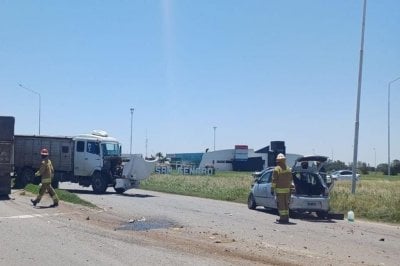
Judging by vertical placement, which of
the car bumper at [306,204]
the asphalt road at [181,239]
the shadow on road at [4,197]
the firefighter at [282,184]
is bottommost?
the shadow on road at [4,197]

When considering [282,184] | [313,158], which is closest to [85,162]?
[313,158]

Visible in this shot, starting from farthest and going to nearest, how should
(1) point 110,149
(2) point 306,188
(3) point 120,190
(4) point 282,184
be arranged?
1. (1) point 110,149
2. (3) point 120,190
3. (2) point 306,188
4. (4) point 282,184

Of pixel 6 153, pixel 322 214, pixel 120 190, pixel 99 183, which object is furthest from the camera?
pixel 120 190

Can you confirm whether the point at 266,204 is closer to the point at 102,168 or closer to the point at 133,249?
the point at 133,249

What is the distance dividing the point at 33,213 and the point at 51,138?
15156 mm

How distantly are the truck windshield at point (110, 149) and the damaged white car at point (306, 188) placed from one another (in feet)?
41.1

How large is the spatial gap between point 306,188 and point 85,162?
50.0 ft

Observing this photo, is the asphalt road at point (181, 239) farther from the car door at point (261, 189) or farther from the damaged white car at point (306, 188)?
the car door at point (261, 189)

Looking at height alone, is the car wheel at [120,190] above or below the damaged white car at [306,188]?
below

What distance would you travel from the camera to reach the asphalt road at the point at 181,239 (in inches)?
415

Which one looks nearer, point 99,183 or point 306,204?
point 306,204

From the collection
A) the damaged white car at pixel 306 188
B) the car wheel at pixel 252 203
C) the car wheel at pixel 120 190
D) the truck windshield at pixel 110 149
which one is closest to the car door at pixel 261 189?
the damaged white car at pixel 306 188

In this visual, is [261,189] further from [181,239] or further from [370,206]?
[181,239]

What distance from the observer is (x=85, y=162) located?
32.2 metres
